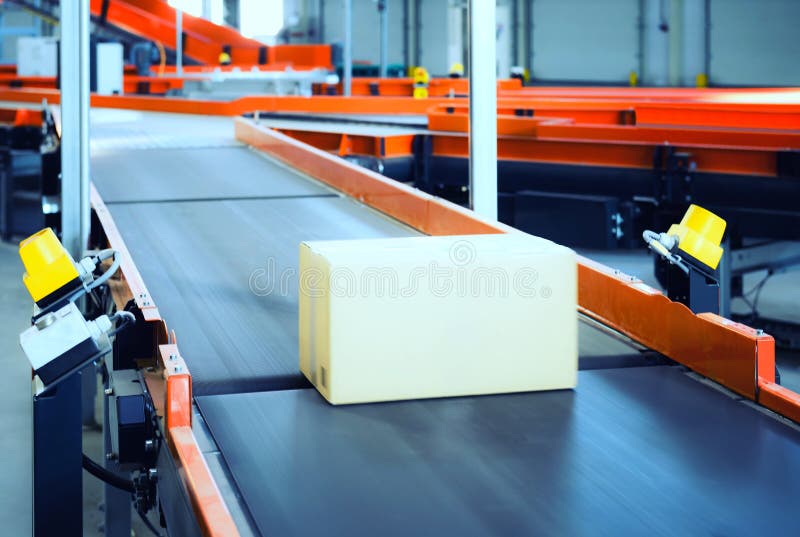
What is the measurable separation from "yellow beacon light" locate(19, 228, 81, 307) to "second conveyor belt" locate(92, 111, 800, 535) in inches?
13.0

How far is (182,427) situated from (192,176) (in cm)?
342

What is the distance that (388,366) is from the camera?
2.17 m

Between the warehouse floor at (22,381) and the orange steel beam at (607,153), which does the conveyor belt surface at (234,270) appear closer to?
the warehouse floor at (22,381)

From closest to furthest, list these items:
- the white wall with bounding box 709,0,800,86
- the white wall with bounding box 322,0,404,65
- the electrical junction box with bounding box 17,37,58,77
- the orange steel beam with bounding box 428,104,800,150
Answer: the orange steel beam with bounding box 428,104,800,150, the electrical junction box with bounding box 17,37,58,77, the white wall with bounding box 709,0,800,86, the white wall with bounding box 322,0,404,65

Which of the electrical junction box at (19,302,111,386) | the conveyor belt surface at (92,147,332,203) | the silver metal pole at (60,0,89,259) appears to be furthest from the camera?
the conveyor belt surface at (92,147,332,203)

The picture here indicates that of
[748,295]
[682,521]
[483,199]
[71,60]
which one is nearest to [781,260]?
[748,295]

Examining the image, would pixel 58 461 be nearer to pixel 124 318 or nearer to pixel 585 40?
pixel 124 318

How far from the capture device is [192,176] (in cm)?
516

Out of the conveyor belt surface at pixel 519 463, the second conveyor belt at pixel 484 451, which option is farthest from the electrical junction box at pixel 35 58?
the conveyor belt surface at pixel 519 463

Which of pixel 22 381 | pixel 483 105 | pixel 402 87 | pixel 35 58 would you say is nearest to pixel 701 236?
pixel 483 105

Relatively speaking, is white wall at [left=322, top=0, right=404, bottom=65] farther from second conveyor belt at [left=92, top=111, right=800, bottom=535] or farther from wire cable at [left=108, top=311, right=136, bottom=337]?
wire cable at [left=108, top=311, right=136, bottom=337]

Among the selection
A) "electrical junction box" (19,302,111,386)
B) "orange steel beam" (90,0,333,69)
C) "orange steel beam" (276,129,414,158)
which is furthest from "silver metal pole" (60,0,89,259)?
"orange steel beam" (90,0,333,69)

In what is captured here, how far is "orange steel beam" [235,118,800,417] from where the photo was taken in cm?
223

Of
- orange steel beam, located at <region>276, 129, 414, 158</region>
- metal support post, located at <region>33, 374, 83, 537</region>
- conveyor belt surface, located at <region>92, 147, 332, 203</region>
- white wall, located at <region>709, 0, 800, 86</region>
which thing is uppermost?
white wall, located at <region>709, 0, 800, 86</region>
